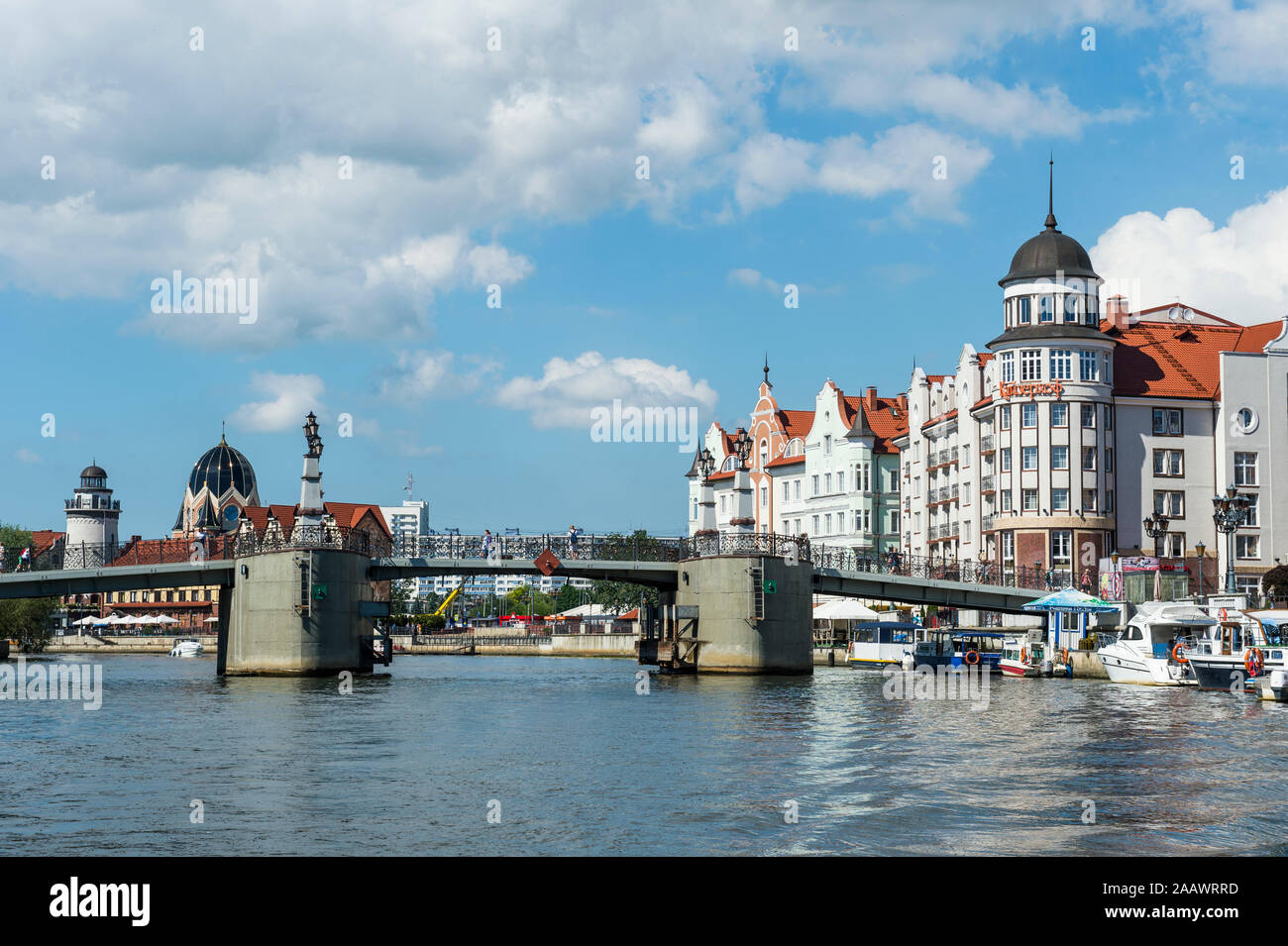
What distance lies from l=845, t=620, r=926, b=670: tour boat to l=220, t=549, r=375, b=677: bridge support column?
36666 millimetres

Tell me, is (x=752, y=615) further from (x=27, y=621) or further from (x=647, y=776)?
(x=27, y=621)

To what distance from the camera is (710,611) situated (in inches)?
2940

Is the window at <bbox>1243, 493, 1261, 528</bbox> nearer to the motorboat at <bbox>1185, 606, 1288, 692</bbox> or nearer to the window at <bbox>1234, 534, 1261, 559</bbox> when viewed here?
the window at <bbox>1234, 534, 1261, 559</bbox>

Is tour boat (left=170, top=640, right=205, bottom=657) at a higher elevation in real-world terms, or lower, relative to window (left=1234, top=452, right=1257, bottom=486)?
lower

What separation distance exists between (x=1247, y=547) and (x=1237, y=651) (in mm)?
34829

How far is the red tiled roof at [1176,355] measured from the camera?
95688 mm

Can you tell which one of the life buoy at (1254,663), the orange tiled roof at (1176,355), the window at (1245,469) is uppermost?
the orange tiled roof at (1176,355)

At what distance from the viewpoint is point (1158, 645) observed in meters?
67.6

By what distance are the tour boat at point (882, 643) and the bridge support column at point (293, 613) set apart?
3667 centimetres

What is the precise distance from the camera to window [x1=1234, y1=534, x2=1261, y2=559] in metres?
94.2
